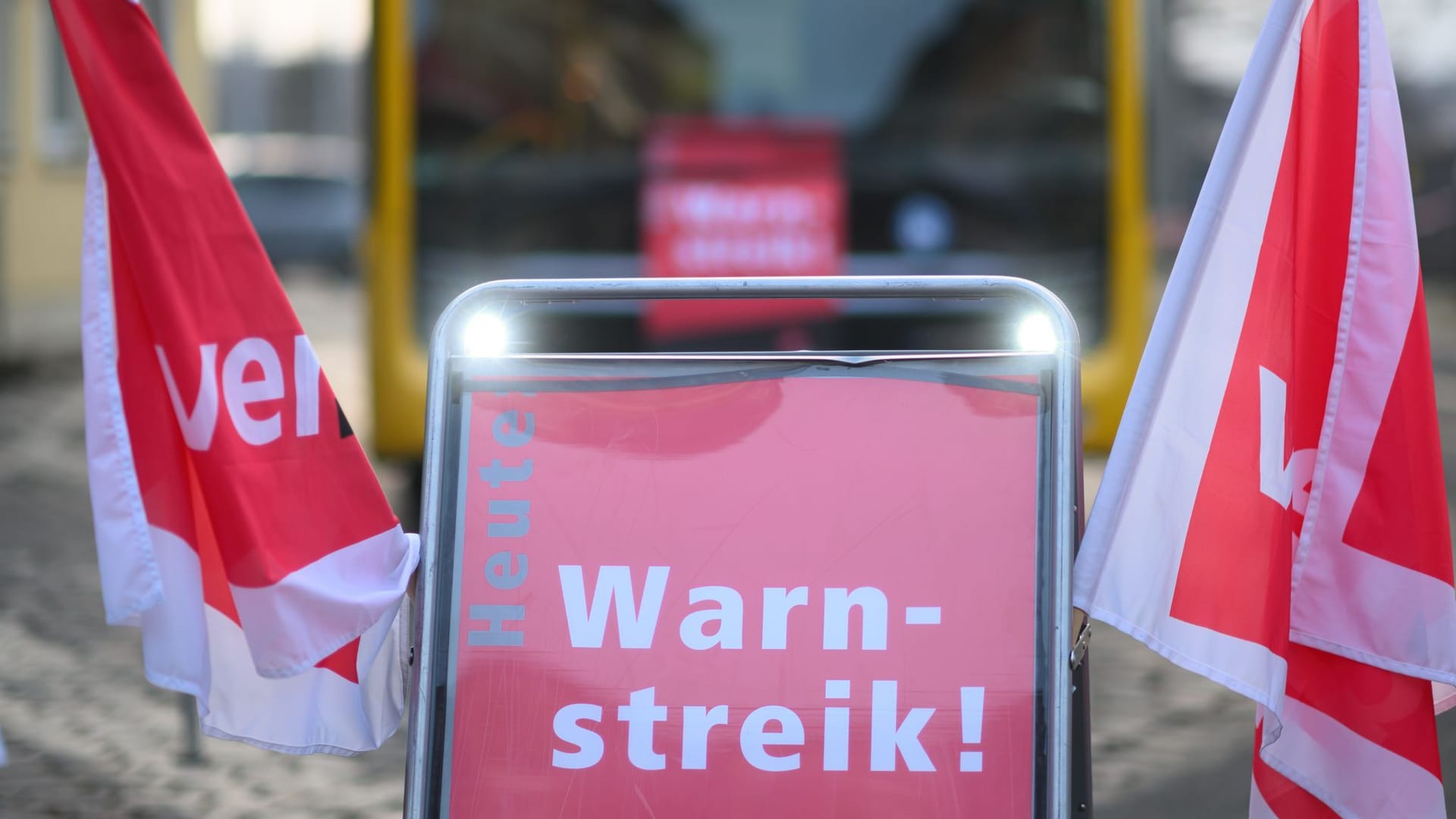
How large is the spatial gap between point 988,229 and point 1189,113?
3158 cm

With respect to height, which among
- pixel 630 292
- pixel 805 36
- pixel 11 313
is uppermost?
pixel 805 36

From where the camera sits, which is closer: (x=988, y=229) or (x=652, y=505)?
(x=652, y=505)

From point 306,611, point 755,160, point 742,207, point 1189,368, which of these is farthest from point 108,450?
point 755,160

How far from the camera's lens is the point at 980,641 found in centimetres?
305

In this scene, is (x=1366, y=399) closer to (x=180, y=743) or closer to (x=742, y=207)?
(x=180, y=743)

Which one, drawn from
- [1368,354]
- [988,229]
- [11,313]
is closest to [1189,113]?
[11,313]

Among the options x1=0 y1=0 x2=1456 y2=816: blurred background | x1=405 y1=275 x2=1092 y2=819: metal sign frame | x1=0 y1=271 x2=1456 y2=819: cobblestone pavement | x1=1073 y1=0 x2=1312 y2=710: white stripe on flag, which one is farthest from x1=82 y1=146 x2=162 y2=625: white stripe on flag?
x1=0 y1=0 x2=1456 y2=816: blurred background

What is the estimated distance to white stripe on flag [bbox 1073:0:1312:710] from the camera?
3061 mm

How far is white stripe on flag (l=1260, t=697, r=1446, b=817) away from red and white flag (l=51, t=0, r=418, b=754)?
61.8 inches

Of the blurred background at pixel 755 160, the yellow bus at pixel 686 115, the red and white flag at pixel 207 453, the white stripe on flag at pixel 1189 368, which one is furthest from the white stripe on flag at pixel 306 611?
the yellow bus at pixel 686 115

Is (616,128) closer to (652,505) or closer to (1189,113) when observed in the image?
(652,505)

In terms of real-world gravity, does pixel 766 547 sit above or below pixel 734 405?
below

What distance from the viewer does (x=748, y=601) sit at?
3.09 metres

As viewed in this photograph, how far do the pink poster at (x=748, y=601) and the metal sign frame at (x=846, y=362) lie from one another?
39 mm
